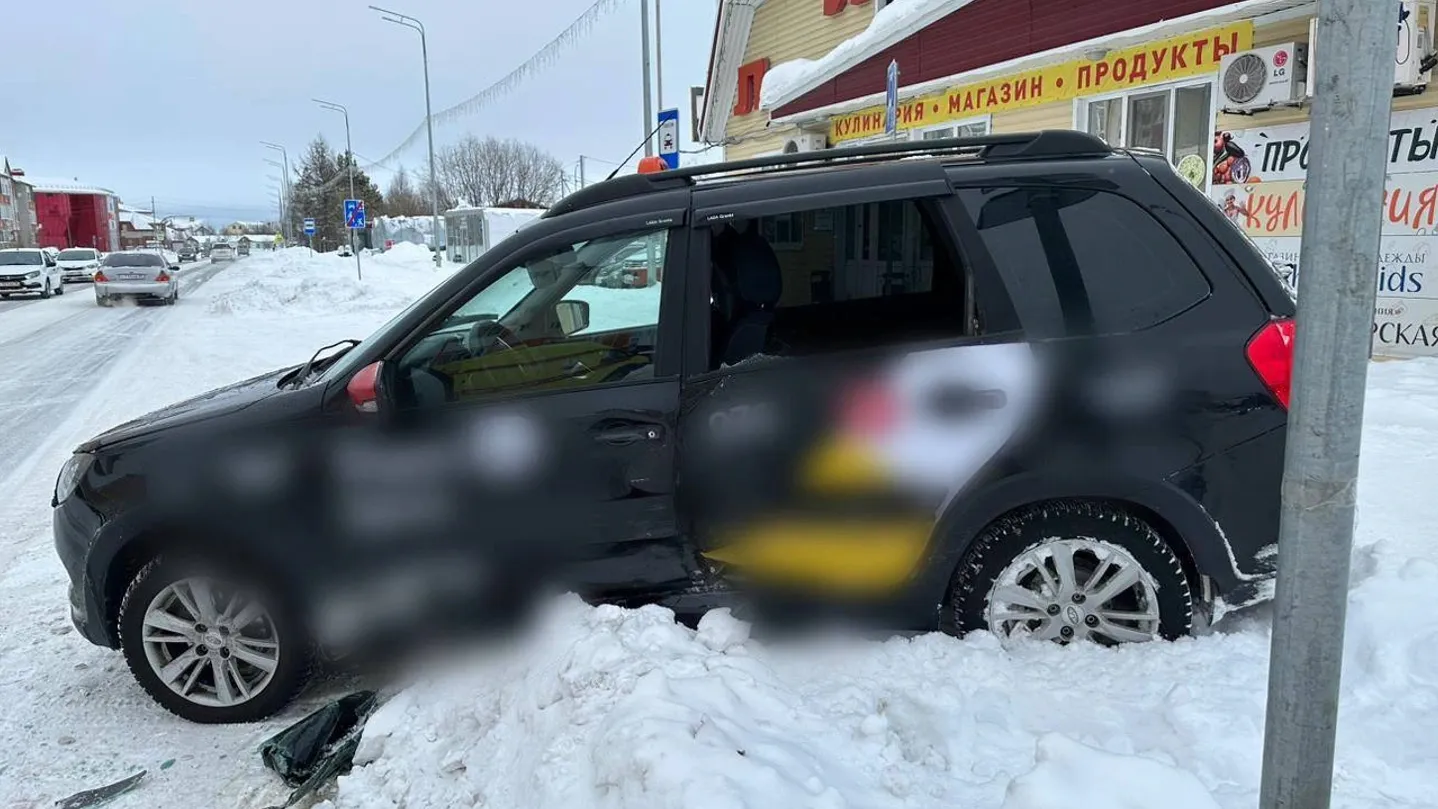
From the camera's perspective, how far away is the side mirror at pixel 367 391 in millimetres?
3439

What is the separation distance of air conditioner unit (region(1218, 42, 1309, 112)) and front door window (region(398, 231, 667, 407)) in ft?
24.7

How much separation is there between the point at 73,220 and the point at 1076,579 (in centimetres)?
12934

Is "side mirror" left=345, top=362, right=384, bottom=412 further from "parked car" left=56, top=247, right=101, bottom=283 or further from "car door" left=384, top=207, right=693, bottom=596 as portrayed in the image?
"parked car" left=56, top=247, right=101, bottom=283

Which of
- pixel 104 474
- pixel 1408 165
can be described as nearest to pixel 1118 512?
pixel 104 474

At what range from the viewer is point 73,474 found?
3758 mm

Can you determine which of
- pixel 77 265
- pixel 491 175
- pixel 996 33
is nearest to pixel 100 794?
pixel 996 33

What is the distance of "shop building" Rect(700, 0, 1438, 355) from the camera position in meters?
8.12

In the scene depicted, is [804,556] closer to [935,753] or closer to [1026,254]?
[935,753]

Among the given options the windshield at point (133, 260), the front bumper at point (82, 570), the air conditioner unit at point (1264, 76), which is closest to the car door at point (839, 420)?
the front bumper at point (82, 570)

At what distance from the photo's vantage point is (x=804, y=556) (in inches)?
133

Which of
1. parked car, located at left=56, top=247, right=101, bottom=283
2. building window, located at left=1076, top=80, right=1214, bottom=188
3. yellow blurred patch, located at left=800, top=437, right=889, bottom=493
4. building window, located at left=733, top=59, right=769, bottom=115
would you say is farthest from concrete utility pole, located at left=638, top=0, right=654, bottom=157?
parked car, located at left=56, top=247, right=101, bottom=283

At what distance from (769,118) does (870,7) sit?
313 cm

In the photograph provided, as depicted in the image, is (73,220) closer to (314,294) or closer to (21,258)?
(21,258)

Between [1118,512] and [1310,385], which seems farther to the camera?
[1118,512]
